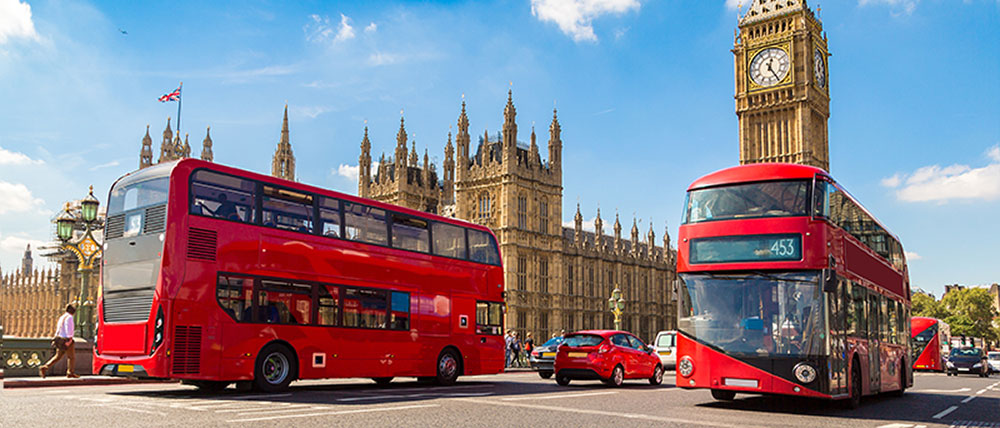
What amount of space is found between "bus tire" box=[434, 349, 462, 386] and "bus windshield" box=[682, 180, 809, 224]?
7287 millimetres

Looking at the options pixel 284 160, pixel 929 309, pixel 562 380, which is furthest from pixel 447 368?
pixel 929 309

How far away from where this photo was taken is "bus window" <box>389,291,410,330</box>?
53.8 ft

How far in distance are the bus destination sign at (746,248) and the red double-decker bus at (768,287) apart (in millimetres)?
15

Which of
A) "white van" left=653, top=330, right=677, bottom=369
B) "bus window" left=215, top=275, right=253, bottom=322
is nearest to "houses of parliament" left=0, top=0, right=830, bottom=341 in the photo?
"white van" left=653, top=330, right=677, bottom=369

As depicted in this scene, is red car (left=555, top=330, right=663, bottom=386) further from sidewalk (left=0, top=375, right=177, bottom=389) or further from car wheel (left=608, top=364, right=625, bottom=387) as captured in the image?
sidewalk (left=0, top=375, right=177, bottom=389)

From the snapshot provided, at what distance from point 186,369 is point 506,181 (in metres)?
33.7

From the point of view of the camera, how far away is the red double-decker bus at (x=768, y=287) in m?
11.6

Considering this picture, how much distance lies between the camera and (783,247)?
1183 centimetres

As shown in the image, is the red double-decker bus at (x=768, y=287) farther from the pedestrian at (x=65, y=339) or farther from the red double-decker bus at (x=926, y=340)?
the red double-decker bus at (x=926, y=340)

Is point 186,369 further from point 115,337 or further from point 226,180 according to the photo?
point 226,180

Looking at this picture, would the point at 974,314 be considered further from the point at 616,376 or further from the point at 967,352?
the point at 616,376

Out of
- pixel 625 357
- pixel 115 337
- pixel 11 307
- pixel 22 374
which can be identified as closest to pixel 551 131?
pixel 625 357

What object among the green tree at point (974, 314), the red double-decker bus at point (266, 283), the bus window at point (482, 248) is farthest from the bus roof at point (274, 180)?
the green tree at point (974, 314)

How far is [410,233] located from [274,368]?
418cm
